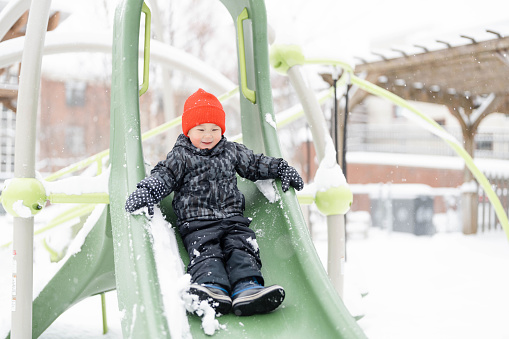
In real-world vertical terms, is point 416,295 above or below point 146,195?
below

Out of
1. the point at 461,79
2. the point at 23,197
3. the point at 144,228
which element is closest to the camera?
the point at 144,228

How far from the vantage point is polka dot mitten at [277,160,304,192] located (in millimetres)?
2094

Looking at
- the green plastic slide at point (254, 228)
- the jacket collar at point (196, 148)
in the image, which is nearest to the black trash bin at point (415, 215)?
the green plastic slide at point (254, 228)

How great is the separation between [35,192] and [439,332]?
2.65 meters

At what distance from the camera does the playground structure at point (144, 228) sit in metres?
1.62

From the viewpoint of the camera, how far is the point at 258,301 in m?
1.62

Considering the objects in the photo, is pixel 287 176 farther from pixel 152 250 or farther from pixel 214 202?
pixel 152 250

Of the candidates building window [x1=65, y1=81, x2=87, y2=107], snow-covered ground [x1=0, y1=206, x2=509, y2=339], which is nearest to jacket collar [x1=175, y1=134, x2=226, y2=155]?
snow-covered ground [x1=0, y1=206, x2=509, y2=339]

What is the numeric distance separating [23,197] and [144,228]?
0.81 m

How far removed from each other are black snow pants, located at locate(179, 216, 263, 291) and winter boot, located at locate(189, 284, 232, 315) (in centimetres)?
5

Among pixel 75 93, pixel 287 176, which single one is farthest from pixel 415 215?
pixel 75 93

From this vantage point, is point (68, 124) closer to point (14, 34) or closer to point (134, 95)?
point (14, 34)

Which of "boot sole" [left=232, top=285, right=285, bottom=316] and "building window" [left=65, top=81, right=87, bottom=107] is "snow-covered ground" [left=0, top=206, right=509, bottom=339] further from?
"building window" [left=65, top=81, right=87, bottom=107]

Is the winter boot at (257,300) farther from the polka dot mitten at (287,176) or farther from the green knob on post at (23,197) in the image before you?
the green knob on post at (23,197)
